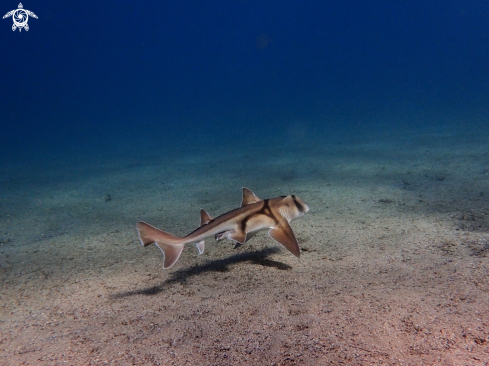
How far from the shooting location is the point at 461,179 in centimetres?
913

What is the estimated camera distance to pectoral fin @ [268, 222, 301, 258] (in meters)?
3.75

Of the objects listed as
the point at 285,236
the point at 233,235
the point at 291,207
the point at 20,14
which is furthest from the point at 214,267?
the point at 20,14

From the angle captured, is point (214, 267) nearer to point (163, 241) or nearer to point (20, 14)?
point (163, 241)

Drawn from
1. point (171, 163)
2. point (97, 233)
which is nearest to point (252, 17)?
point (171, 163)

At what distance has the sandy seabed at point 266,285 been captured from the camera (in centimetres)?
238

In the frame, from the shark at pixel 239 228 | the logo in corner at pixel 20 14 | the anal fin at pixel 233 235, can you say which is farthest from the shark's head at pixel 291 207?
the logo in corner at pixel 20 14

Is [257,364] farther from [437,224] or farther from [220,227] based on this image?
[437,224]

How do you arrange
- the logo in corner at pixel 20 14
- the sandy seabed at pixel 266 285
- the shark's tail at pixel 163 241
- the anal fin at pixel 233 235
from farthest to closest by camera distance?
the logo in corner at pixel 20 14 → the anal fin at pixel 233 235 → the shark's tail at pixel 163 241 → the sandy seabed at pixel 266 285

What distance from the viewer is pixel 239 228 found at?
392 cm

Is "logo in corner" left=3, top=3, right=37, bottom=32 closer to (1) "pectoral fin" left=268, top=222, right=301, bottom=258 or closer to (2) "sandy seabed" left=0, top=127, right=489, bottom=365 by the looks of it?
(2) "sandy seabed" left=0, top=127, right=489, bottom=365

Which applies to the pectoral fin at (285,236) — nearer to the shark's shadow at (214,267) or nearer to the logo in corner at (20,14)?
the shark's shadow at (214,267)

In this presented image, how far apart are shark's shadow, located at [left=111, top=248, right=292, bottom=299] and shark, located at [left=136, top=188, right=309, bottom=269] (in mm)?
728

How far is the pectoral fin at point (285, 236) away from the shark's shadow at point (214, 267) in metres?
0.69

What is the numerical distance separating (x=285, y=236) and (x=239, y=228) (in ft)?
2.16
